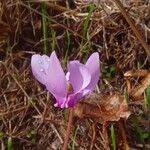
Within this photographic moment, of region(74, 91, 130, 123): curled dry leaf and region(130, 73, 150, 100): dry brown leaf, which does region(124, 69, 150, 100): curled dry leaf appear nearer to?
region(130, 73, 150, 100): dry brown leaf

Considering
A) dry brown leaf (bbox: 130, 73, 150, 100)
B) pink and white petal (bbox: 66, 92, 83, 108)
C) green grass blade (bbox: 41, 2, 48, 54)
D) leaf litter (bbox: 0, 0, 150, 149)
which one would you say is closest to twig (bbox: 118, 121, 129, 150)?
leaf litter (bbox: 0, 0, 150, 149)

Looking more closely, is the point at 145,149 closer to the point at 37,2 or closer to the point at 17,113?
the point at 17,113

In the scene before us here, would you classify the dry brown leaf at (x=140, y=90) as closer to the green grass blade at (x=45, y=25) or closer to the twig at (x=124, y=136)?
the twig at (x=124, y=136)

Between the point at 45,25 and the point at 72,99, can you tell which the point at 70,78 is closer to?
the point at 72,99

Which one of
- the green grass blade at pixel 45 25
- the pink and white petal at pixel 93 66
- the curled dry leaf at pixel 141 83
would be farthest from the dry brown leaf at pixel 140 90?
the pink and white petal at pixel 93 66

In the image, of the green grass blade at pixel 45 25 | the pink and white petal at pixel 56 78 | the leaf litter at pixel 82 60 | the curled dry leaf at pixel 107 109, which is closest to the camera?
the pink and white petal at pixel 56 78

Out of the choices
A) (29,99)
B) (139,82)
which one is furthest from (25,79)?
(139,82)

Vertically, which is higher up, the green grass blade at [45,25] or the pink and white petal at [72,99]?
the green grass blade at [45,25]
